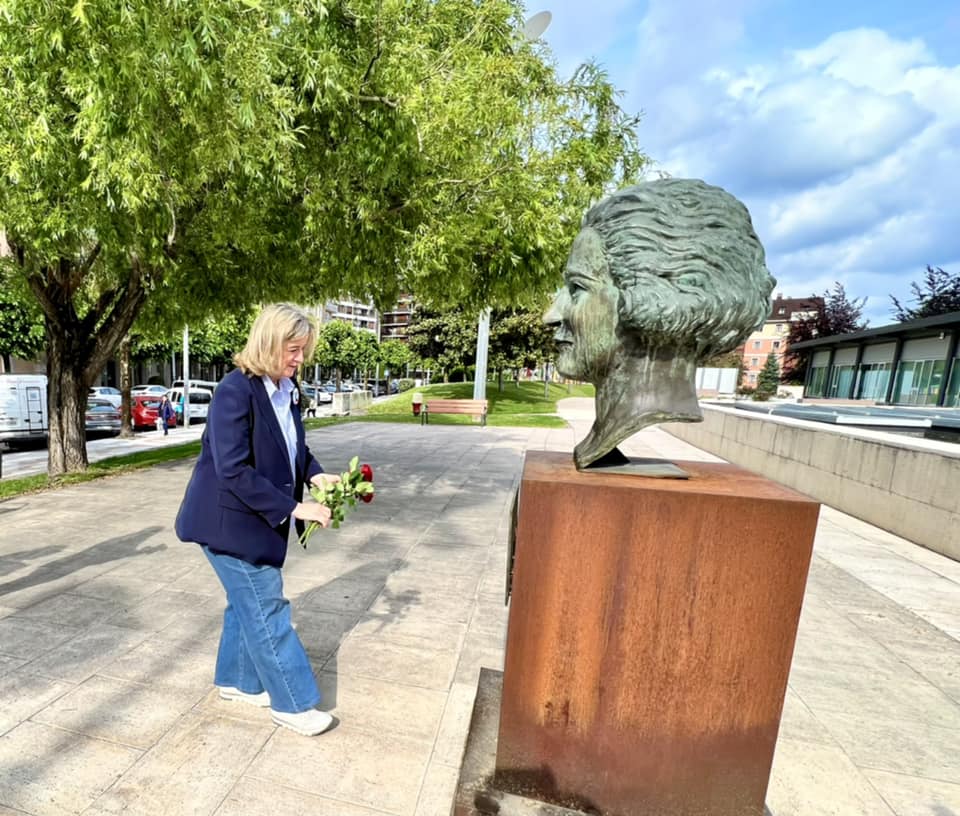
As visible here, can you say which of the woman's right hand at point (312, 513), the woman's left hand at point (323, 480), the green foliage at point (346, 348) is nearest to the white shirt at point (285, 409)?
the woman's left hand at point (323, 480)

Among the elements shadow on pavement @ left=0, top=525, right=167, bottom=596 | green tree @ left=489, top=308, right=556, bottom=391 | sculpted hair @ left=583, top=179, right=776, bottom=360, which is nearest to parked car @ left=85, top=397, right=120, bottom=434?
shadow on pavement @ left=0, top=525, right=167, bottom=596

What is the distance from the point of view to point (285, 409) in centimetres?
229

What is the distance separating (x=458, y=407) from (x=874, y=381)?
21.8 meters

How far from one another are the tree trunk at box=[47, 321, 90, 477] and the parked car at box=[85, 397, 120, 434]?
29.9ft

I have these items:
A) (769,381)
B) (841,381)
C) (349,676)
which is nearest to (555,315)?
(349,676)

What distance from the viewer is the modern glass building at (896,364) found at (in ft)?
66.1

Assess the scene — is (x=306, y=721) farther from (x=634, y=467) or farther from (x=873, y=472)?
(x=873, y=472)

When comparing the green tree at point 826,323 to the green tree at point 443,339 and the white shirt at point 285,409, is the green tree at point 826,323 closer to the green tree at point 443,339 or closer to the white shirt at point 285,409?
the green tree at point 443,339

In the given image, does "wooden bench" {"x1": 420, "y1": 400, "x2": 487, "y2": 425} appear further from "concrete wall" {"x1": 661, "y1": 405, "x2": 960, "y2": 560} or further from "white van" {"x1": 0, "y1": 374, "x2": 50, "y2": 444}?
"white van" {"x1": 0, "y1": 374, "x2": 50, "y2": 444}

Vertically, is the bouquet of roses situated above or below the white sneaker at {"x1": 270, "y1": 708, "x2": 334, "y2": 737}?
above

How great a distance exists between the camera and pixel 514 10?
6.23 m

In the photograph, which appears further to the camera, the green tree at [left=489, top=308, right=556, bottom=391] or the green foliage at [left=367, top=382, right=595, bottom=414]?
the green tree at [left=489, top=308, right=556, bottom=391]

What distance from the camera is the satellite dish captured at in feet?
22.0

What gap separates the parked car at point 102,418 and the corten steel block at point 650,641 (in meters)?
18.1
